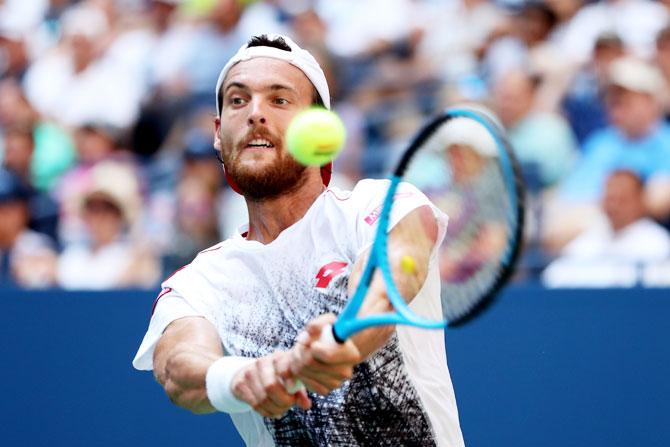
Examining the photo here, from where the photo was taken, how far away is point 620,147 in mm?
5766

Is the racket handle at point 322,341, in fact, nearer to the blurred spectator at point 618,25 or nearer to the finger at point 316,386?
the finger at point 316,386

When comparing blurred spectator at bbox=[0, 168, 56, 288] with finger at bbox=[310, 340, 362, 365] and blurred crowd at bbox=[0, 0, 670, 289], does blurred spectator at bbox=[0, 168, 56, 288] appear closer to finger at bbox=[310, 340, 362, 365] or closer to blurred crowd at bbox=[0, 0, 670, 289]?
blurred crowd at bbox=[0, 0, 670, 289]

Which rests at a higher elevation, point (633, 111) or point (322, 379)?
point (633, 111)

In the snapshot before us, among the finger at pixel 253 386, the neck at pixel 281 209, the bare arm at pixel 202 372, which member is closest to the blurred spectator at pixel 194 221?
the neck at pixel 281 209

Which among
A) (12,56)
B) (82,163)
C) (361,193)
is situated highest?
(12,56)

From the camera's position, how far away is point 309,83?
3674mm

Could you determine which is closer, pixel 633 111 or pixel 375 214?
pixel 375 214

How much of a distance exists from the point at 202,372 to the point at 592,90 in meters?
3.64

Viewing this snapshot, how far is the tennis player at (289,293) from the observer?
322cm

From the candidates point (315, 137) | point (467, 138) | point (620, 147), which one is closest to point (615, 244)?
point (620, 147)

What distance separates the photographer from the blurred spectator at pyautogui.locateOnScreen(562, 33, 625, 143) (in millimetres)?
5996

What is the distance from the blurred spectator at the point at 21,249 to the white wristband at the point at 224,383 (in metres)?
3.47

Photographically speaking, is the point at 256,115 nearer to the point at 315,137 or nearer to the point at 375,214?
the point at 315,137

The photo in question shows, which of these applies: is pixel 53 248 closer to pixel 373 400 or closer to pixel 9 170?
pixel 9 170
